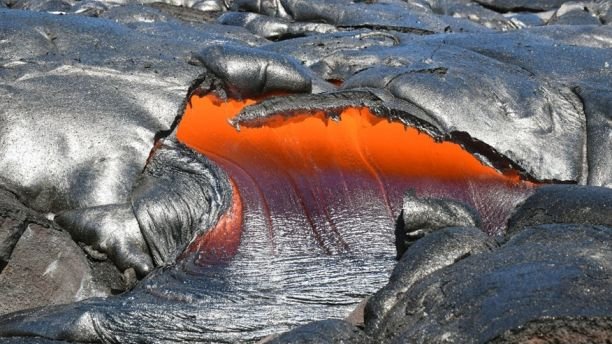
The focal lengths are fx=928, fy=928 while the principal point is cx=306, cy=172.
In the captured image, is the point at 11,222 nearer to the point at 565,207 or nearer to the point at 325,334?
the point at 325,334

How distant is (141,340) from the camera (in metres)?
5.48

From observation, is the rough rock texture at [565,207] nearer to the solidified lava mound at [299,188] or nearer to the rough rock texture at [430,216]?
the solidified lava mound at [299,188]

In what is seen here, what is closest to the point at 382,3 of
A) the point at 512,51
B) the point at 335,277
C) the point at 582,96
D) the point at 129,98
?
the point at 512,51

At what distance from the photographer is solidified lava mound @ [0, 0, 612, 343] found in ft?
16.6

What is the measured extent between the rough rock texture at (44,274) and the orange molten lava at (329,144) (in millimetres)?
1527

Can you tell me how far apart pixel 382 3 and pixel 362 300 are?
8658 mm

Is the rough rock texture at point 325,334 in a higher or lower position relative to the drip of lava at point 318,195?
higher

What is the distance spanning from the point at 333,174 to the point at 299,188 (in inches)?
15.2

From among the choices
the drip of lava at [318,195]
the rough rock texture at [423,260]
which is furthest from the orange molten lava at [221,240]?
the rough rock texture at [423,260]

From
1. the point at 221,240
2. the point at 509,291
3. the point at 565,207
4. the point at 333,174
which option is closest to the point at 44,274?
the point at 221,240

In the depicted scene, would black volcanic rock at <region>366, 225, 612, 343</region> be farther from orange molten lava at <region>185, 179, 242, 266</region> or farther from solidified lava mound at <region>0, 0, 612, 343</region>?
orange molten lava at <region>185, 179, 242, 266</region>

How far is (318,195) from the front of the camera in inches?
295

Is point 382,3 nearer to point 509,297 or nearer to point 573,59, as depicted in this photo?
point 573,59

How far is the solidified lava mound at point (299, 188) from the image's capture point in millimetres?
5047
